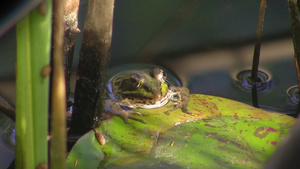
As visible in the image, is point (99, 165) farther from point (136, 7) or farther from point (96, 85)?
point (136, 7)

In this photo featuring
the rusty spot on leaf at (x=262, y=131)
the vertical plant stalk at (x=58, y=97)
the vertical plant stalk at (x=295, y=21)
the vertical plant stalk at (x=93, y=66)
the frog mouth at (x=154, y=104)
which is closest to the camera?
the vertical plant stalk at (x=58, y=97)

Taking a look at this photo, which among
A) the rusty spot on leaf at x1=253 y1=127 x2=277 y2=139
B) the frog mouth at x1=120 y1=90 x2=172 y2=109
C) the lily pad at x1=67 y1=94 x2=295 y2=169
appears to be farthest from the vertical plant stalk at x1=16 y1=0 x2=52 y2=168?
the frog mouth at x1=120 y1=90 x2=172 y2=109

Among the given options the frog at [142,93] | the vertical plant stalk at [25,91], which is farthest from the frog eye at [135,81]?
the vertical plant stalk at [25,91]

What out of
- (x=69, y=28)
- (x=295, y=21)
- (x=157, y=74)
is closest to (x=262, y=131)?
(x=295, y=21)

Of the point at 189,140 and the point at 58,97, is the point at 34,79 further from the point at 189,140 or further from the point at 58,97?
the point at 189,140

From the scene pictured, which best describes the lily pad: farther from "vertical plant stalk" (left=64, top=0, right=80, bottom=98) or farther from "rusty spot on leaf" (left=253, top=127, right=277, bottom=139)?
"vertical plant stalk" (left=64, top=0, right=80, bottom=98)

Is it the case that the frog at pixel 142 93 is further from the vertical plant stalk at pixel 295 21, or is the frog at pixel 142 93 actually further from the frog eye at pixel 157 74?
the vertical plant stalk at pixel 295 21
